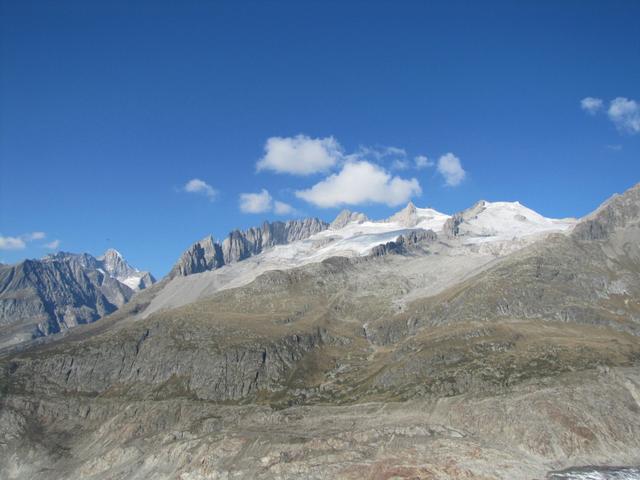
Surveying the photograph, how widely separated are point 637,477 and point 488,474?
1856 inches

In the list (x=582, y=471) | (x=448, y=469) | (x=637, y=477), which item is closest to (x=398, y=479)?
(x=448, y=469)

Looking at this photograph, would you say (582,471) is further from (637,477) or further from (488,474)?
(488,474)

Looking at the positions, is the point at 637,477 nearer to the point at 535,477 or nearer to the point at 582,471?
the point at 582,471

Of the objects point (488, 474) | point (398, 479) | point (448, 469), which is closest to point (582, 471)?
point (488, 474)

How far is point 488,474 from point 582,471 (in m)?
32.1

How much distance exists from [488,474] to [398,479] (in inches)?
1210

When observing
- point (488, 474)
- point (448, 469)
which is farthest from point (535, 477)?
point (448, 469)

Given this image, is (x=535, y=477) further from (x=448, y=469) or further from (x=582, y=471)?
(x=448, y=469)

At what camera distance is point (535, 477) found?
19425 centimetres

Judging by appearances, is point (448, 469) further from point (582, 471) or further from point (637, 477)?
point (637, 477)

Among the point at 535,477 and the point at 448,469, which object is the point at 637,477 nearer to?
the point at 535,477

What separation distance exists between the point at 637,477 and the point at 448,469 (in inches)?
2379

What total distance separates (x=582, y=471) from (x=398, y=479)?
62.8 m

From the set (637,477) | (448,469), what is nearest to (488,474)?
(448,469)
